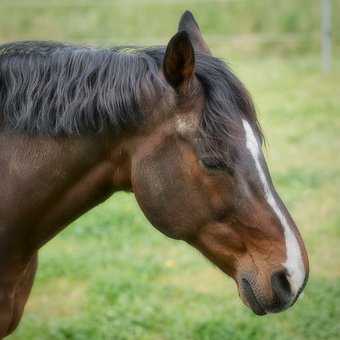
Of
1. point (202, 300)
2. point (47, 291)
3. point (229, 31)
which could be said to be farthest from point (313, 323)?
point (229, 31)

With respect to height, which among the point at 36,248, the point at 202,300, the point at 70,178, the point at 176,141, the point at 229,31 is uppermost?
the point at 176,141

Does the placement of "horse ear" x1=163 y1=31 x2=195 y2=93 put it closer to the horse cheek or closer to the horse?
the horse

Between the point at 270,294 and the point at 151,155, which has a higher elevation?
the point at 151,155

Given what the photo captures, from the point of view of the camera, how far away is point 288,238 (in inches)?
83.6

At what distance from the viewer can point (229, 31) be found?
13.9m

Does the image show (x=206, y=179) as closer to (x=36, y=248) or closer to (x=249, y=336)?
(x=36, y=248)

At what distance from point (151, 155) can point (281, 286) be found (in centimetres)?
61

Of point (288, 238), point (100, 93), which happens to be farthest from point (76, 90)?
point (288, 238)

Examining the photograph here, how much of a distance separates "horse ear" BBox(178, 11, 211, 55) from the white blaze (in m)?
0.50

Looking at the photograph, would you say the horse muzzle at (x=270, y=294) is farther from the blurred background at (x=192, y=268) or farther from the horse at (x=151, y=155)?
the blurred background at (x=192, y=268)

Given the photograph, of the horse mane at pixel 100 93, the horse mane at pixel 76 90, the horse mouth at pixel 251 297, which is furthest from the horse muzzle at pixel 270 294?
the horse mane at pixel 76 90

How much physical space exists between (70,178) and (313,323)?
7.26ft

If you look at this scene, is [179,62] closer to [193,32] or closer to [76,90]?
[76,90]

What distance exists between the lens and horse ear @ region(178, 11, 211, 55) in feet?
8.26
